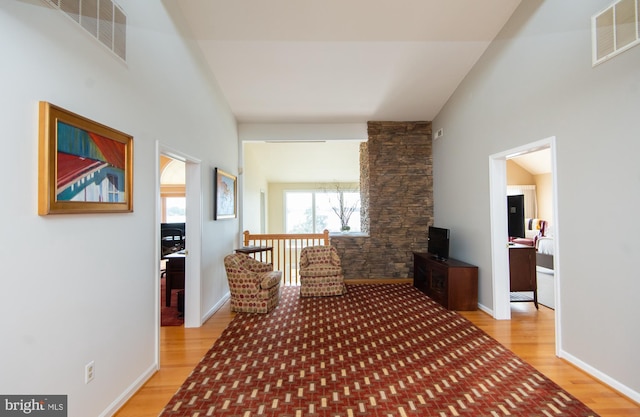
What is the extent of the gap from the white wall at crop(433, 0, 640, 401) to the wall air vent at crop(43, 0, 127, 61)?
12.1ft

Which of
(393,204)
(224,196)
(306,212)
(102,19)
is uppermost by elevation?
(102,19)

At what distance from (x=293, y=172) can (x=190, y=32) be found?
5918 mm

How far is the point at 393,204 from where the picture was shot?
607 centimetres

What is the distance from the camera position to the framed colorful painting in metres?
4.44

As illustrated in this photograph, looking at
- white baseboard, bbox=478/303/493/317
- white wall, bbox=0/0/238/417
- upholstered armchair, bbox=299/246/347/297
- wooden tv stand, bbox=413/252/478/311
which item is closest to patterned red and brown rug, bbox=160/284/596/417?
wooden tv stand, bbox=413/252/478/311

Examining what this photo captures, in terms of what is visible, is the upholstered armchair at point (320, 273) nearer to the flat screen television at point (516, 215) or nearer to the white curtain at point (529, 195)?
the flat screen television at point (516, 215)

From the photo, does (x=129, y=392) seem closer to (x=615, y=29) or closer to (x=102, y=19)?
(x=102, y=19)

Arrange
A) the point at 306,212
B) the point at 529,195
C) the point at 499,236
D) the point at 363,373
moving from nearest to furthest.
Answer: the point at 363,373 → the point at 499,236 → the point at 529,195 → the point at 306,212

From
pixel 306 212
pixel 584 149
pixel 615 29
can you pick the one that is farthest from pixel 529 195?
pixel 615 29

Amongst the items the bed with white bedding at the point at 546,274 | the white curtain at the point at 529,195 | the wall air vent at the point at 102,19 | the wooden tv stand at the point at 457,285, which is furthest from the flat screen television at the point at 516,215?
the white curtain at the point at 529,195

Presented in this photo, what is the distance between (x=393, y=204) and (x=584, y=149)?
11.6 feet

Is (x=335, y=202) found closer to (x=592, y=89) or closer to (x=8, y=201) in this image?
(x=592, y=89)

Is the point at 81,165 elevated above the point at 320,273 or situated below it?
above

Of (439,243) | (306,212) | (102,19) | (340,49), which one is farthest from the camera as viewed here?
(306,212)
